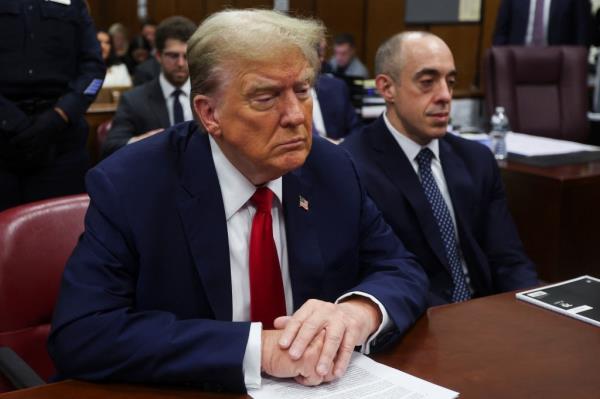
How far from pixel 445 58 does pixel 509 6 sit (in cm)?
392

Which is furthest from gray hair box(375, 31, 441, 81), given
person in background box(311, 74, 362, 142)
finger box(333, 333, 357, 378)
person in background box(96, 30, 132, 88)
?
person in background box(96, 30, 132, 88)

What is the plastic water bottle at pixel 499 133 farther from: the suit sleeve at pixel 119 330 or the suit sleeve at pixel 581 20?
the suit sleeve at pixel 119 330

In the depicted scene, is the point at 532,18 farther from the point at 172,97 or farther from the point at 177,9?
the point at 177,9

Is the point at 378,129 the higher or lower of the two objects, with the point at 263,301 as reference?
higher

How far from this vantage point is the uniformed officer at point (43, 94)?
117 inches

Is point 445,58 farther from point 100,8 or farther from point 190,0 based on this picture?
point 100,8

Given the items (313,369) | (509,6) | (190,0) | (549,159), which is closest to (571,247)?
(549,159)

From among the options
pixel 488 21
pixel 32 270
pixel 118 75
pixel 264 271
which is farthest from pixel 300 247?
pixel 488 21

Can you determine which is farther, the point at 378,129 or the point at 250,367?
the point at 378,129

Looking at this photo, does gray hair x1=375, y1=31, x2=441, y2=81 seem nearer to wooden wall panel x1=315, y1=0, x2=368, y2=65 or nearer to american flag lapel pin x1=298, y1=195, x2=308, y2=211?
american flag lapel pin x1=298, y1=195, x2=308, y2=211

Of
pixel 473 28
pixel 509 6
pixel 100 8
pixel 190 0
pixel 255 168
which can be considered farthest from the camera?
pixel 100 8

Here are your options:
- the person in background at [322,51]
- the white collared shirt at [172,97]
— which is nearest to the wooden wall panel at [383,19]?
the person in background at [322,51]

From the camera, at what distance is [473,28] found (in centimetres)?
959

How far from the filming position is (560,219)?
128 inches
